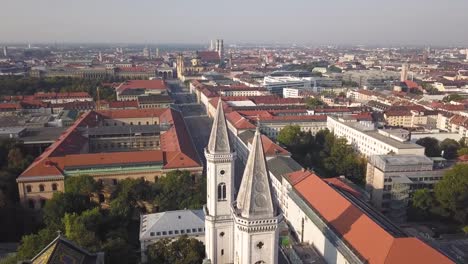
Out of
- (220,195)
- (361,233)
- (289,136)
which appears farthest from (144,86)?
(361,233)

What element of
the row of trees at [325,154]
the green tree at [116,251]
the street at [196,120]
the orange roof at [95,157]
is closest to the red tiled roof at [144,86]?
the street at [196,120]

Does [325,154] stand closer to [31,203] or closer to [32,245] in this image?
[31,203]

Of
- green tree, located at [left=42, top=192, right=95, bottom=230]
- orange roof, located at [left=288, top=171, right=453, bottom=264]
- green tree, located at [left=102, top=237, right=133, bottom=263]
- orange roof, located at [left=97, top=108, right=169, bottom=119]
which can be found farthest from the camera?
orange roof, located at [left=97, top=108, right=169, bottom=119]

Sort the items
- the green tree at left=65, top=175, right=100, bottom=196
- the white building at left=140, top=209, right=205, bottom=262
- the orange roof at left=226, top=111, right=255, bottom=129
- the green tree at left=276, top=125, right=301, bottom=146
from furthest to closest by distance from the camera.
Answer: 1. the orange roof at left=226, top=111, right=255, bottom=129
2. the green tree at left=276, top=125, right=301, bottom=146
3. the green tree at left=65, top=175, right=100, bottom=196
4. the white building at left=140, top=209, right=205, bottom=262

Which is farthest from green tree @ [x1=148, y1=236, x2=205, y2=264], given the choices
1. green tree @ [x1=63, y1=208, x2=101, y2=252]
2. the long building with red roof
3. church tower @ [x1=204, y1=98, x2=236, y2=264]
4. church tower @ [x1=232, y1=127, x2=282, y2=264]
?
the long building with red roof

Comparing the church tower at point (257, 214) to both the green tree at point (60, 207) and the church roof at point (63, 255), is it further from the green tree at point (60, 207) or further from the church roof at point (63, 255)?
the green tree at point (60, 207)

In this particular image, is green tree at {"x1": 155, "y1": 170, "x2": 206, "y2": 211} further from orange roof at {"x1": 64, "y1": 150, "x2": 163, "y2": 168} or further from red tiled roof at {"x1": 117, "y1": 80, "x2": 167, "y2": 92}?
red tiled roof at {"x1": 117, "y1": 80, "x2": 167, "y2": 92}
